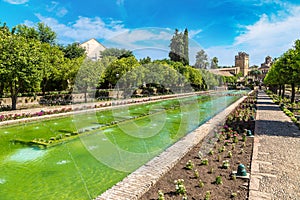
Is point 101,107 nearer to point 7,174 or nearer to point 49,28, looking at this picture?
→ point 7,174

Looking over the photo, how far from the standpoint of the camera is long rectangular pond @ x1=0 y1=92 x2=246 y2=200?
20.2 ft

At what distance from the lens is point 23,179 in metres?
6.72

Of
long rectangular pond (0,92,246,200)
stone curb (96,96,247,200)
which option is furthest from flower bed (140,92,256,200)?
long rectangular pond (0,92,246,200)

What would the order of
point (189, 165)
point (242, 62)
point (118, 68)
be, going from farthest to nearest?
point (242, 62) < point (118, 68) < point (189, 165)

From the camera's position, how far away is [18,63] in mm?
17516

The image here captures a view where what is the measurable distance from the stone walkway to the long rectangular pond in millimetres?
3459

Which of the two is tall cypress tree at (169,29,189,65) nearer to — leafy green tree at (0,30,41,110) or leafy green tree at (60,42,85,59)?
leafy green tree at (0,30,41,110)

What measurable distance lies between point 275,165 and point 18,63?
57.6 ft

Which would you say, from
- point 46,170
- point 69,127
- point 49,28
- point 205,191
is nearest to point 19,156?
point 46,170

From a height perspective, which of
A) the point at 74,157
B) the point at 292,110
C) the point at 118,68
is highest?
the point at 118,68

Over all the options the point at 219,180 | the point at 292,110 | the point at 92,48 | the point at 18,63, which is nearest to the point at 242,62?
the point at 92,48

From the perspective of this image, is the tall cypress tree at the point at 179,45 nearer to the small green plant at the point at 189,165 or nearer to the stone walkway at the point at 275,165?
the stone walkway at the point at 275,165

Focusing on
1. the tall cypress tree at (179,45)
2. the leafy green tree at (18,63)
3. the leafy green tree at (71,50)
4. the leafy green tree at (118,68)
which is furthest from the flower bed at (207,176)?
the leafy green tree at (71,50)

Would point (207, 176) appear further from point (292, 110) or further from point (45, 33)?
point (45, 33)
